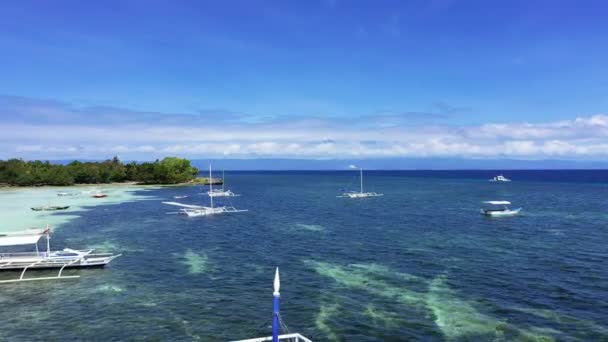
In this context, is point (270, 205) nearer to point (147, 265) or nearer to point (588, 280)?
point (147, 265)

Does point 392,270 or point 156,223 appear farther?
point 156,223

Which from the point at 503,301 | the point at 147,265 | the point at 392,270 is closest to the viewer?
the point at 503,301

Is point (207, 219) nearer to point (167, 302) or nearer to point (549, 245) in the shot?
point (167, 302)

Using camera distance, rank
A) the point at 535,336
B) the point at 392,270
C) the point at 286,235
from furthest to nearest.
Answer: the point at 286,235
the point at 392,270
the point at 535,336

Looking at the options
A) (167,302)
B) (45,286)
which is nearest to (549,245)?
(167,302)

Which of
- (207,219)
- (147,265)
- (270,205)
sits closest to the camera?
(147,265)

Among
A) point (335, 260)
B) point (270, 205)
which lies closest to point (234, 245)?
point (335, 260)
